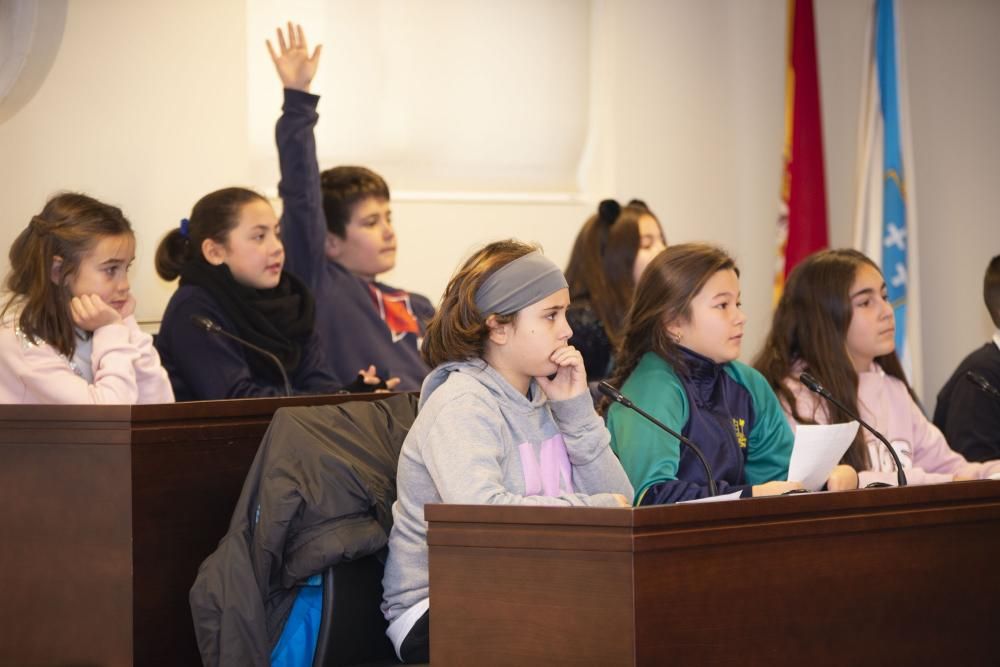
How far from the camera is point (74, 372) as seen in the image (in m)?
3.37

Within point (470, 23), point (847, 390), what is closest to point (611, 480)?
point (847, 390)

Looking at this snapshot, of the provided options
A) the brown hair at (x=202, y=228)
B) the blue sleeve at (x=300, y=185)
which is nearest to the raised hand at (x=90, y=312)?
the brown hair at (x=202, y=228)

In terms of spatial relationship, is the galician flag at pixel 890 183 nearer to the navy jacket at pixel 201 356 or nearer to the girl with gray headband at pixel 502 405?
the navy jacket at pixel 201 356

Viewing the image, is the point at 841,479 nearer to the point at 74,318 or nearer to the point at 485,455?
the point at 485,455

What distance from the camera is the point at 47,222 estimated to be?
11.4 feet

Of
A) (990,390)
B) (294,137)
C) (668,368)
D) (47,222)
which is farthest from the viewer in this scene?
(294,137)

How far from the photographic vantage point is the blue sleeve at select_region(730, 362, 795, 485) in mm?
3236

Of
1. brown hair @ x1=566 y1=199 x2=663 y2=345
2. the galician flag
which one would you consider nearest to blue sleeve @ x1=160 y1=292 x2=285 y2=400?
brown hair @ x1=566 y1=199 x2=663 y2=345

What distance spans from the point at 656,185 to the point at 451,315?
3.54m

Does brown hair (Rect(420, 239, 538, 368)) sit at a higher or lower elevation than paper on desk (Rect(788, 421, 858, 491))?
higher

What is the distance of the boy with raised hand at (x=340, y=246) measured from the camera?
425cm

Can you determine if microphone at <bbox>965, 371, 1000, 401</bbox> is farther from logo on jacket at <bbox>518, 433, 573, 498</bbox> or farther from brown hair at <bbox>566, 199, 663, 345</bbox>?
logo on jacket at <bbox>518, 433, 573, 498</bbox>

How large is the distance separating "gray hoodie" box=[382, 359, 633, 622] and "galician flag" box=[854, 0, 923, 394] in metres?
3.60

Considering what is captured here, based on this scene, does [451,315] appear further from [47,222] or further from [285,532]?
[47,222]
